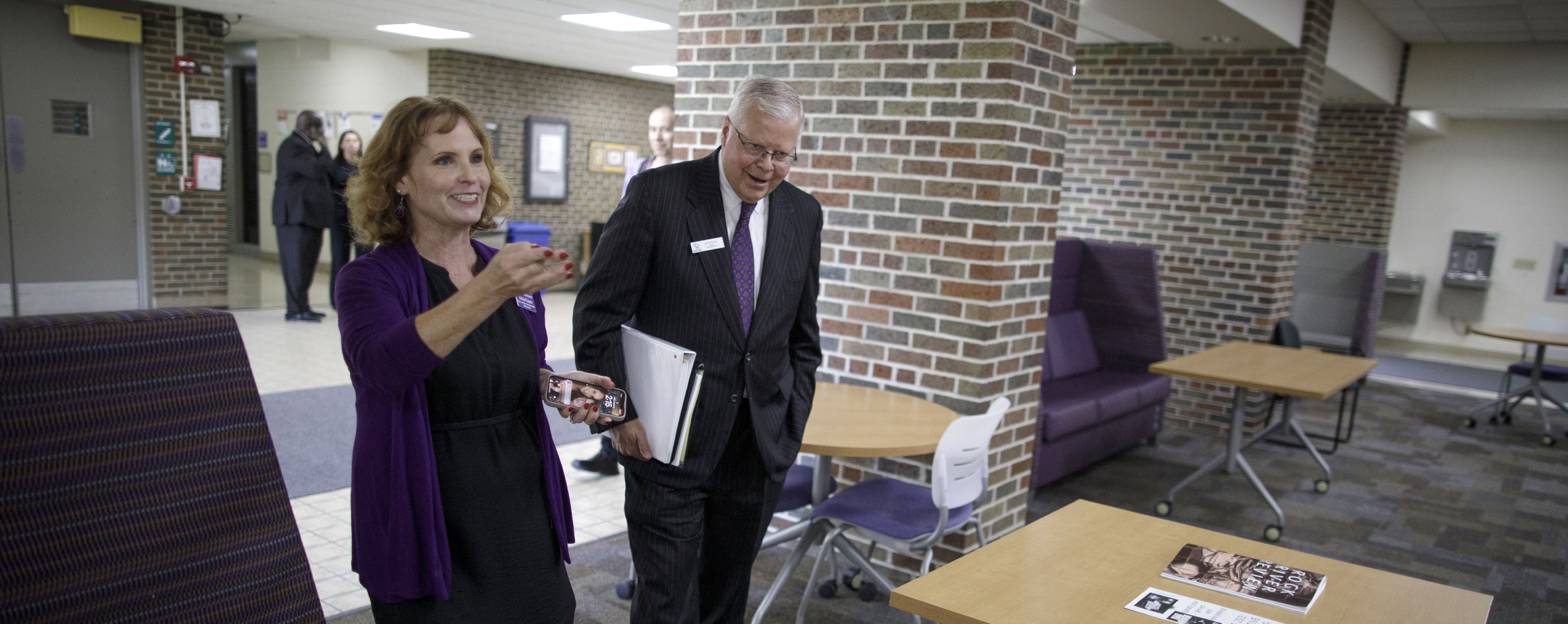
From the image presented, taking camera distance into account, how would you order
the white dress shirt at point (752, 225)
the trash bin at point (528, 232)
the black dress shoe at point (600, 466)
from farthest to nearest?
the trash bin at point (528, 232) → the black dress shoe at point (600, 466) → the white dress shirt at point (752, 225)

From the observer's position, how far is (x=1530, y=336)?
712cm

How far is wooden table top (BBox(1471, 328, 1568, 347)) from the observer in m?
6.89

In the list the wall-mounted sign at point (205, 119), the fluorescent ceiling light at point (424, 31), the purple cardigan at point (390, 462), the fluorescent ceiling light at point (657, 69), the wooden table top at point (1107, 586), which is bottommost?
the wooden table top at point (1107, 586)

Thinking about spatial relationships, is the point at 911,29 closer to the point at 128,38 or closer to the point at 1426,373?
the point at 128,38

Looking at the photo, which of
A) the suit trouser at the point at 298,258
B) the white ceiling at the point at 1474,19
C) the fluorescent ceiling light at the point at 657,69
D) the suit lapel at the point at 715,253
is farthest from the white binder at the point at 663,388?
the fluorescent ceiling light at the point at 657,69

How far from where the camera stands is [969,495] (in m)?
2.99

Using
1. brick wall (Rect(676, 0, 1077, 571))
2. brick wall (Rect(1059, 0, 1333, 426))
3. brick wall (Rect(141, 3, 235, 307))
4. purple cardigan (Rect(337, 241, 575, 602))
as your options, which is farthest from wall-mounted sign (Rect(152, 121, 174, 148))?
purple cardigan (Rect(337, 241, 575, 602))

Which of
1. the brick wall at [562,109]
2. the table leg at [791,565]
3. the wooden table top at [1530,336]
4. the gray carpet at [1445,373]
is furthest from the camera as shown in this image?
the brick wall at [562,109]

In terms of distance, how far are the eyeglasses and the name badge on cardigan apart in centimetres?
21

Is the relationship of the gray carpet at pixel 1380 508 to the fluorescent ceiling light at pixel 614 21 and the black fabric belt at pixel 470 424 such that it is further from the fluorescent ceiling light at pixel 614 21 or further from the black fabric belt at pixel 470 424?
the fluorescent ceiling light at pixel 614 21

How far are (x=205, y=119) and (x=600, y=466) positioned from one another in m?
6.13

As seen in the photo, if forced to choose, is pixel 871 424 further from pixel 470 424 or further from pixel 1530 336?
pixel 1530 336

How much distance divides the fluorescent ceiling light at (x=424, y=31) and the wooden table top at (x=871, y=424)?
6953mm

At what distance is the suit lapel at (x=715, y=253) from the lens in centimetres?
215
